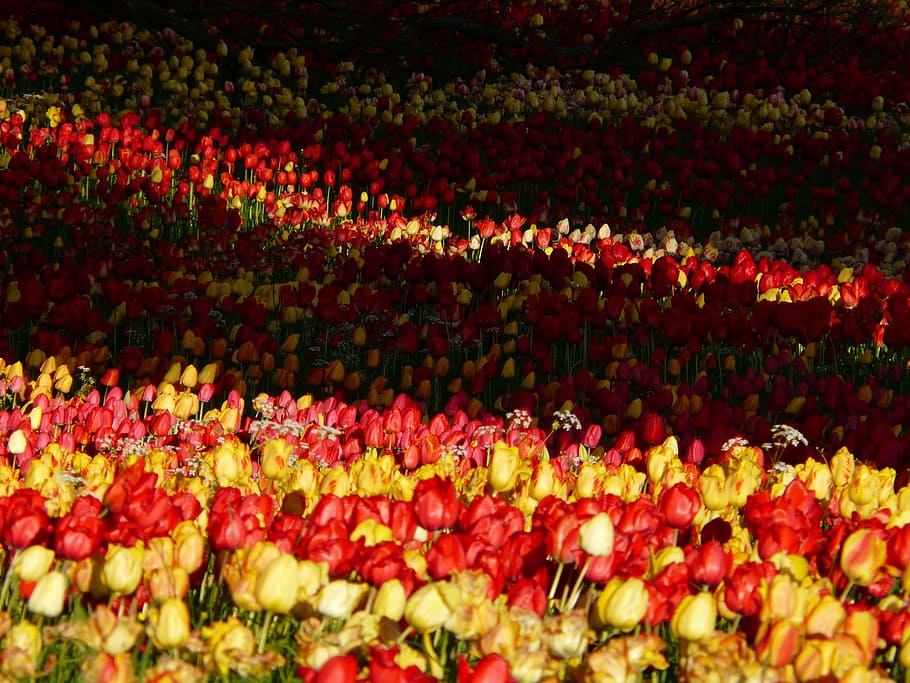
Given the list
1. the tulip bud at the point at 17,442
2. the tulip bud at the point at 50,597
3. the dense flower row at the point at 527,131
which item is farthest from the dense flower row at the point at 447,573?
the dense flower row at the point at 527,131

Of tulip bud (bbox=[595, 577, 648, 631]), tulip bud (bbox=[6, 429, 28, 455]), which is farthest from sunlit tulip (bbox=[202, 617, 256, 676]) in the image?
tulip bud (bbox=[6, 429, 28, 455])

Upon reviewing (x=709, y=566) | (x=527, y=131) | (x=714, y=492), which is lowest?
(x=527, y=131)

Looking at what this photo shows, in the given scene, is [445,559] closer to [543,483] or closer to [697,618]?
[697,618]

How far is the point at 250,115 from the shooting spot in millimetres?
10969

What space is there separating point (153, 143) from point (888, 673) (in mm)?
7814

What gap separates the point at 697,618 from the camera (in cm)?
238

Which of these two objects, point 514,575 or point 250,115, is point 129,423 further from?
point 250,115

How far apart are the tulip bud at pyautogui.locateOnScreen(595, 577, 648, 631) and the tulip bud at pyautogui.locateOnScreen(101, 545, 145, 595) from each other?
2.97 ft


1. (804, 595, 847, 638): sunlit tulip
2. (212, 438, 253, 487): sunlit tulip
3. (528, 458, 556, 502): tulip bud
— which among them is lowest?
(212, 438, 253, 487): sunlit tulip

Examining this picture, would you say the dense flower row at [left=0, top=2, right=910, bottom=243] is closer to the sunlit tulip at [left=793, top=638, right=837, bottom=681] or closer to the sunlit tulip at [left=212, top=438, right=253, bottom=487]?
the sunlit tulip at [left=212, top=438, right=253, bottom=487]

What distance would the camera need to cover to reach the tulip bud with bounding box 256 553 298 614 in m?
2.33

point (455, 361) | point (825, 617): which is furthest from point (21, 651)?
point (455, 361)

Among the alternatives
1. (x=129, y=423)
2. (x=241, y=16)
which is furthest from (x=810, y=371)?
(x=241, y=16)

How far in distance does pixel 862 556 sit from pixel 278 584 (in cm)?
125
